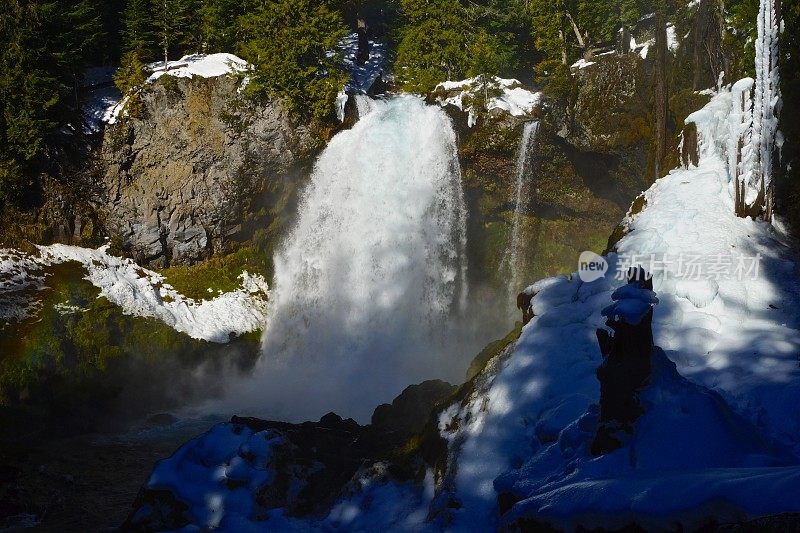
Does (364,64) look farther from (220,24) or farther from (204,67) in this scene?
(204,67)

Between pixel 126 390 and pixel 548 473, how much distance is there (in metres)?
16.0

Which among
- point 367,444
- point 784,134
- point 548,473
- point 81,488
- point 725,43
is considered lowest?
point 81,488

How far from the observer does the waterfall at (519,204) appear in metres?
22.4

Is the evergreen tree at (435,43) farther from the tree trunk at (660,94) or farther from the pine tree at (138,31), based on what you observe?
the pine tree at (138,31)

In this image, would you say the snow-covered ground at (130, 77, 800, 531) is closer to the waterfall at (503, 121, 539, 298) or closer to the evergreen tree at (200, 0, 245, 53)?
the waterfall at (503, 121, 539, 298)

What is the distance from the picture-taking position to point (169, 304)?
21.3 metres

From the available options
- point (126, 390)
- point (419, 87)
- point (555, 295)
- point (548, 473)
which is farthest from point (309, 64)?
point (548, 473)

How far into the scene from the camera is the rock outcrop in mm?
22531

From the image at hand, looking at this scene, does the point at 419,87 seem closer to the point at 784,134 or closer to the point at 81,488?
the point at 784,134

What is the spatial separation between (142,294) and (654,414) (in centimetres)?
1884

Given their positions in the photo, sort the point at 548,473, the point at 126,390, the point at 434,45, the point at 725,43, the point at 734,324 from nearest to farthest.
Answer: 1. the point at 548,473
2. the point at 734,324
3. the point at 725,43
4. the point at 126,390
5. the point at 434,45

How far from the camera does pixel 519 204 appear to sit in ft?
80.3

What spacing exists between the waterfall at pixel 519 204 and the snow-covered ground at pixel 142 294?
10.1 m

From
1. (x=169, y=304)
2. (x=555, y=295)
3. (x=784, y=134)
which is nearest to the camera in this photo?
(x=555, y=295)
